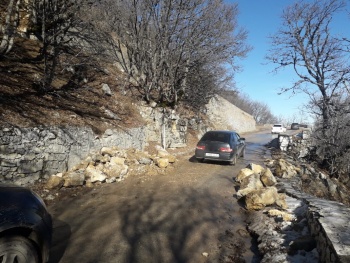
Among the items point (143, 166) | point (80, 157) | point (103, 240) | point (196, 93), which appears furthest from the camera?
point (196, 93)

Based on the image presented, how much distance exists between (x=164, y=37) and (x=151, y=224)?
1148 cm

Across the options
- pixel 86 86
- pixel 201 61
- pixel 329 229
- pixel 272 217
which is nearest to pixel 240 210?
pixel 272 217

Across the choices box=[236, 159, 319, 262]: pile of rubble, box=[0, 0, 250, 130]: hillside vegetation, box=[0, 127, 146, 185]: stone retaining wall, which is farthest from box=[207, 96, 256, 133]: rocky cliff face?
box=[236, 159, 319, 262]: pile of rubble

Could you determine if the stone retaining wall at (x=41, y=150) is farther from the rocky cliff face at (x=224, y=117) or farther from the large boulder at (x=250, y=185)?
the rocky cliff face at (x=224, y=117)

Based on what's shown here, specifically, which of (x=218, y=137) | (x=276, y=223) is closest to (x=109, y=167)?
(x=218, y=137)

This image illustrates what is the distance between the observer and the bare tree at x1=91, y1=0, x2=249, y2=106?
561 inches

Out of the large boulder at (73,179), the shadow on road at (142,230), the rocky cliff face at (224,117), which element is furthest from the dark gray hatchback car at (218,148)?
the rocky cliff face at (224,117)

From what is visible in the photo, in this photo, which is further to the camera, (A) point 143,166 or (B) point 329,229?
(A) point 143,166

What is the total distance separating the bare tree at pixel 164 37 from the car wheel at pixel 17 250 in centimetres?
1209

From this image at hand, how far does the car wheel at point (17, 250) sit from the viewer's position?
2861 millimetres

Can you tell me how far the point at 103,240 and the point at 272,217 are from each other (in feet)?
12.2

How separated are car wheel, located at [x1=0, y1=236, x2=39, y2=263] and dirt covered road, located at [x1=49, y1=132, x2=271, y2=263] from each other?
96 centimetres

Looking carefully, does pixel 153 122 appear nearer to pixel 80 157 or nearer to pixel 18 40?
pixel 80 157

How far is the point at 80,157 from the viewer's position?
8555mm
